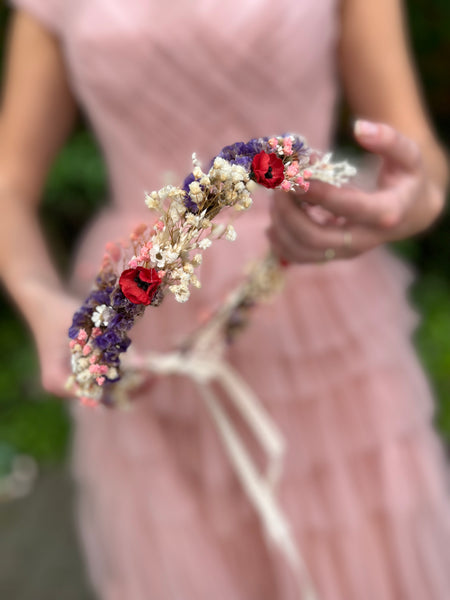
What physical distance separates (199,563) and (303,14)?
2.35 feet

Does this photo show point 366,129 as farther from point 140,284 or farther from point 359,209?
point 140,284

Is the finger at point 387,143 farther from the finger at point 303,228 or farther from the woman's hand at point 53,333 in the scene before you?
the woman's hand at point 53,333

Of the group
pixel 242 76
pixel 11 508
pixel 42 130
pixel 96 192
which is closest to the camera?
pixel 242 76

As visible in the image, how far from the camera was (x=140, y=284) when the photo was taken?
31 centimetres

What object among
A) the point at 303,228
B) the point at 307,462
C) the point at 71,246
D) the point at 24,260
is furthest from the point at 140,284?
the point at 71,246

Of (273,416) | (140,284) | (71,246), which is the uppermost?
(140,284)

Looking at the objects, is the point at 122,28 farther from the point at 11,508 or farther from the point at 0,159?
the point at 11,508

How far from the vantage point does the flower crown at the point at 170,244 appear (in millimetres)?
308

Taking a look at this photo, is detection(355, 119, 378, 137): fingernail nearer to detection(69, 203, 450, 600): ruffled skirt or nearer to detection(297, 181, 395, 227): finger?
detection(297, 181, 395, 227): finger

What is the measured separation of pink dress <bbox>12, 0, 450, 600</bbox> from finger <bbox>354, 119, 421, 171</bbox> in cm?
25

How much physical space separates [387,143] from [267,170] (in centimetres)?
16

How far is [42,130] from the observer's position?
2.50 feet

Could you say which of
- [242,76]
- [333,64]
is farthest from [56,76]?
[333,64]

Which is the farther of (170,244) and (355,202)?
(355,202)
